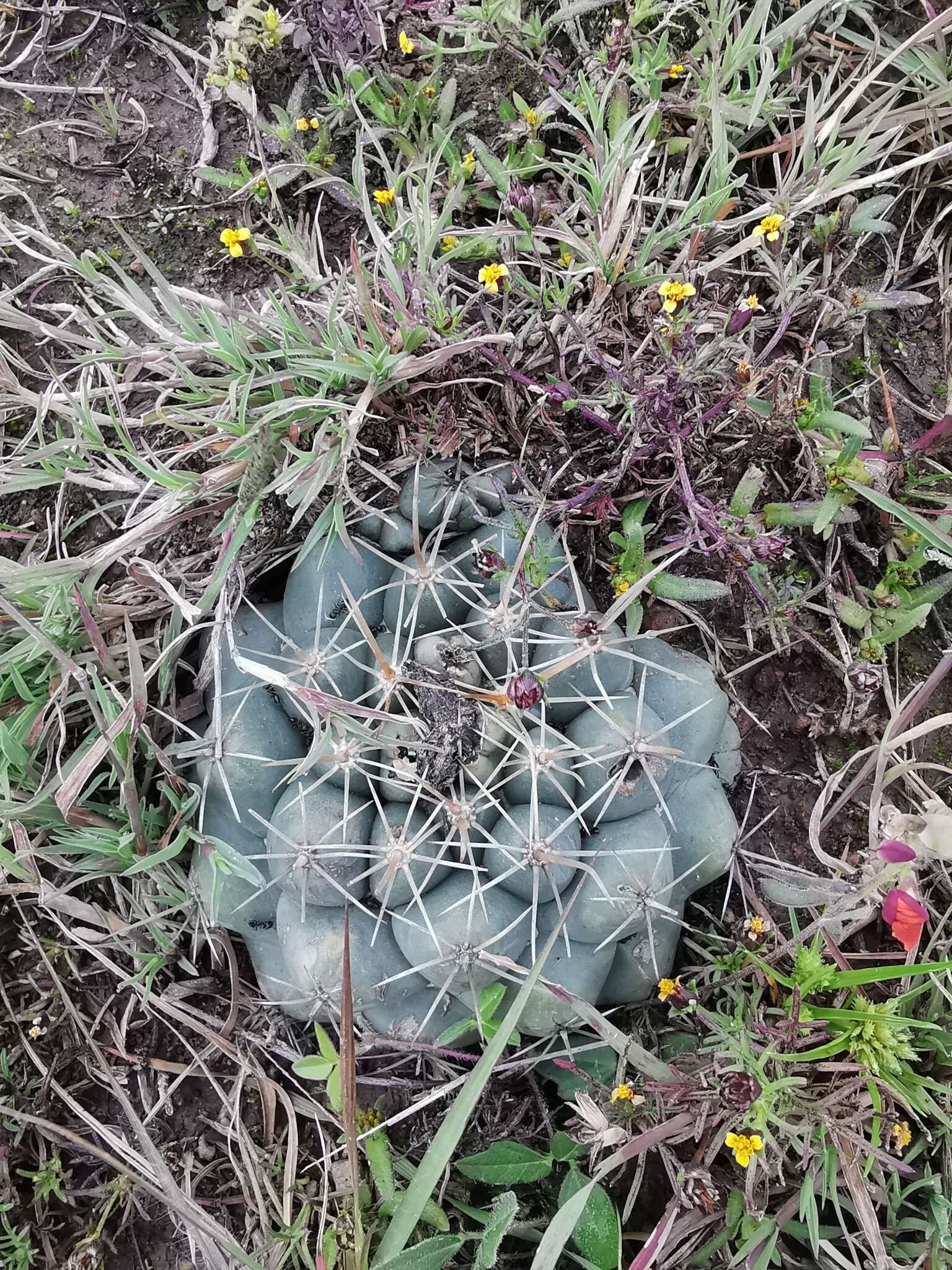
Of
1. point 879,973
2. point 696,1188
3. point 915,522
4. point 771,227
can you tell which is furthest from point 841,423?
point 696,1188

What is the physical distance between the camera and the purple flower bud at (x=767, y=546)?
6.96 ft

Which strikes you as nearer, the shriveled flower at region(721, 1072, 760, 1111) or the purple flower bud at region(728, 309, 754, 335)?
the shriveled flower at region(721, 1072, 760, 1111)

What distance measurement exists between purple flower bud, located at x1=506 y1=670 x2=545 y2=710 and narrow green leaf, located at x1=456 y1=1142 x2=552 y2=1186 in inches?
42.5

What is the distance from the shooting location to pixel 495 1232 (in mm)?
1861

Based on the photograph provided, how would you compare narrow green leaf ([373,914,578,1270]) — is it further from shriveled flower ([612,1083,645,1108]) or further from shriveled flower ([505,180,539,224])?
shriveled flower ([505,180,539,224])

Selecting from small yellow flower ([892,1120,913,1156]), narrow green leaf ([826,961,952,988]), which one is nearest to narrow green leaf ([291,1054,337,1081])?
narrow green leaf ([826,961,952,988])

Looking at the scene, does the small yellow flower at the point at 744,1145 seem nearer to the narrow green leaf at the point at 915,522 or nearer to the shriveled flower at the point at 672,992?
the shriveled flower at the point at 672,992

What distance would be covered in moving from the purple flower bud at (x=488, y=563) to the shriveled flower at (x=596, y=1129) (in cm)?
116

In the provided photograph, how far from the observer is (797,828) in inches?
93.1

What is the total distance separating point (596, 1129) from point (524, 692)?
3.32 feet

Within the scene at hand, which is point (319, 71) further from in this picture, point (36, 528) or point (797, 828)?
point (797, 828)

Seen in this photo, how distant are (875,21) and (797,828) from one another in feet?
7.66

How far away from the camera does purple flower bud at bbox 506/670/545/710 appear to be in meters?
1.73

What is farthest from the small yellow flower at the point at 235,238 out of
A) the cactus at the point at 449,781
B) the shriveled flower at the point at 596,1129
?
the shriveled flower at the point at 596,1129
